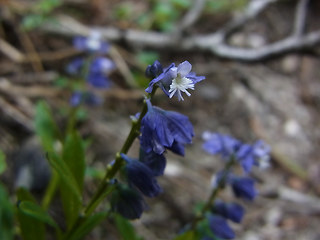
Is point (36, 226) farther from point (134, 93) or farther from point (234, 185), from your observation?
point (134, 93)

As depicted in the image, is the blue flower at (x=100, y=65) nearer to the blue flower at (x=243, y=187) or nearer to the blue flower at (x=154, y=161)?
the blue flower at (x=243, y=187)

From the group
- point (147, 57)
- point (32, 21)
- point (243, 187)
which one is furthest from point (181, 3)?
point (243, 187)

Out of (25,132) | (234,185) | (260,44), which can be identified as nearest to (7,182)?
(25,132)

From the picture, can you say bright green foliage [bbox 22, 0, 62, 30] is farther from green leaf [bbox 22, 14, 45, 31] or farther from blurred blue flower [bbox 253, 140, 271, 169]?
blurred blue flower [bbox 253, 140, 271, 169]

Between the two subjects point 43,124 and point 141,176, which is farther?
point 43,124

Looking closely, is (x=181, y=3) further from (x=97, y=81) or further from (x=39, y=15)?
(x=97, y=81)

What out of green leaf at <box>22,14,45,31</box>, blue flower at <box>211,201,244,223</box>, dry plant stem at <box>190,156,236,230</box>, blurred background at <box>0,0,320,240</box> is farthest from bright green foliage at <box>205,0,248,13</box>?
blue flower at <box>211,201,244,223</box>

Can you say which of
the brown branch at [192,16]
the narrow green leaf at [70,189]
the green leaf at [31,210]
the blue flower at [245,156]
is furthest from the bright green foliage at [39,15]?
the blue flower at [245,156]
